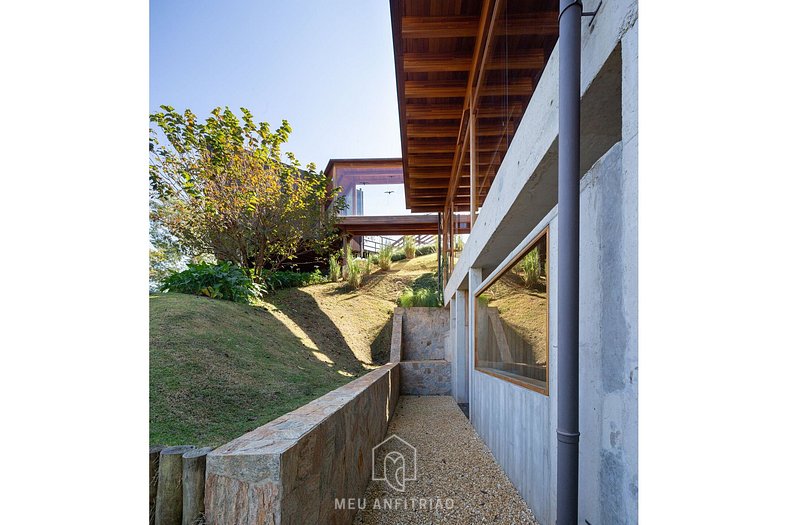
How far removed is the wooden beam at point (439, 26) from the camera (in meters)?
4.22

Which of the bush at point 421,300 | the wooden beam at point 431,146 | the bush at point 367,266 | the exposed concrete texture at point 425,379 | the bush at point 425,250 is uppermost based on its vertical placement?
the wooden beam at point 431,146

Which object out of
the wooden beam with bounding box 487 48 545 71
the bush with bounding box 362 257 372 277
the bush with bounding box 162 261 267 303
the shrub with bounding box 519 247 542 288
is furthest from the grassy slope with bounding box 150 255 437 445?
the wooden beam with bounding box 487 48 545 71

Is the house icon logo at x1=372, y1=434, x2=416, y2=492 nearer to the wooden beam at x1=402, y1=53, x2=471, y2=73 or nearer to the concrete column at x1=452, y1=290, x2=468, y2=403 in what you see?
the concrete column at x1=452, y1=290, x2=468, y2=403

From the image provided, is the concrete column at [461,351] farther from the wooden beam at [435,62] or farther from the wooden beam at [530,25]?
the wooden beam at [530,25]

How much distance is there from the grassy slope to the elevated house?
4.67ft

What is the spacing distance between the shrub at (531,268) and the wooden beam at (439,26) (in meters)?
2.92

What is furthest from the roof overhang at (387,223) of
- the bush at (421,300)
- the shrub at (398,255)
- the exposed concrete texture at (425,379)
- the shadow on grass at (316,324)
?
the exposed concrete texture at (425,379)

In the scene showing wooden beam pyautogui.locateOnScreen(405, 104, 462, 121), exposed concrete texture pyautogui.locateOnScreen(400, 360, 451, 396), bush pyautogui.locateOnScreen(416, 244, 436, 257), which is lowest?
exposed concrete texture pyautogui.locateOnScreen(400, 360, 451, 396)

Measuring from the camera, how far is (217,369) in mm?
4891

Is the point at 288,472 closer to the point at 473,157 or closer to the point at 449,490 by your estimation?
the point at 449,490

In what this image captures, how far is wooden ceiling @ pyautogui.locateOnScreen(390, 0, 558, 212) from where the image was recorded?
9.80 feet

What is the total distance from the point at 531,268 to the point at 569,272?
129cm

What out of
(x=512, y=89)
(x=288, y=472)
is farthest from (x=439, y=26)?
(x=288, y=472)
